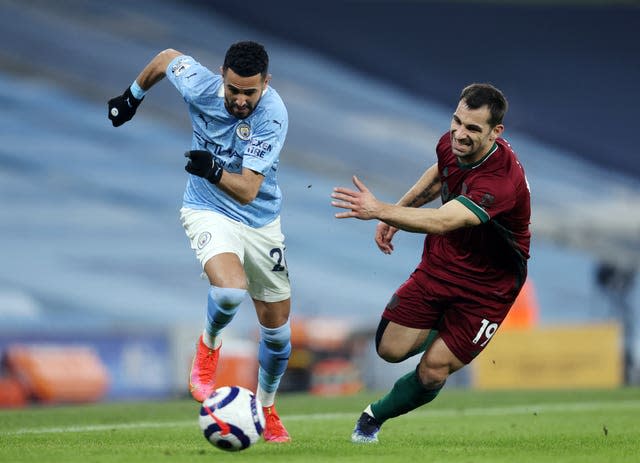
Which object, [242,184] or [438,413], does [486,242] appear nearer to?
[242,184]

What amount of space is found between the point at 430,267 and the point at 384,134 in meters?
19.9

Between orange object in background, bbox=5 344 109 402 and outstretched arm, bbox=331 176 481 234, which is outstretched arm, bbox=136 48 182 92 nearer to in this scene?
outstretched arm, bbox=331 176 481 234

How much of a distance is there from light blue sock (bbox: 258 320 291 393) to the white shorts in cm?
24

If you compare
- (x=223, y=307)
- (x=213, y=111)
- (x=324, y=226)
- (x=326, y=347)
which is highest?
(x=213, y=111)

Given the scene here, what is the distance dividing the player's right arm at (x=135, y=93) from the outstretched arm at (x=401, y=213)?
179 centimetres

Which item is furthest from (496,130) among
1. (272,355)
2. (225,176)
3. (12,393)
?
(12,393)

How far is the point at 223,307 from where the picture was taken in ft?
21.8

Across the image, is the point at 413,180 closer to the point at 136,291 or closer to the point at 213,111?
the point at 136,291

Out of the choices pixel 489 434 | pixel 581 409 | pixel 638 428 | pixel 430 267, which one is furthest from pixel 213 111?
pixel 581 409

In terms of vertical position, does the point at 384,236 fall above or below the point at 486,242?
below

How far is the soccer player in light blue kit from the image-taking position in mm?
6566

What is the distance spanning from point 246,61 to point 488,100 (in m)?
1.40

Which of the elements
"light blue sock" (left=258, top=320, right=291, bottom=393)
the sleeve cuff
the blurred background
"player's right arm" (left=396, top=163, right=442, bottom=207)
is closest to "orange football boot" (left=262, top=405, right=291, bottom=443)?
"light blue sock" (left=258, top=320, right=291, bottom=393)

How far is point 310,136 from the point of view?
85.9 ft
